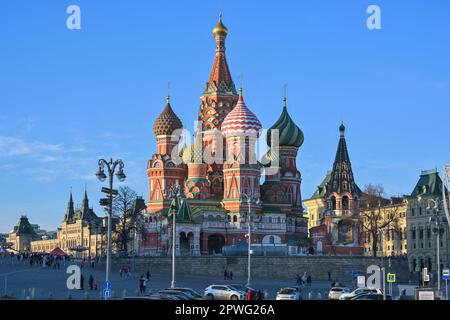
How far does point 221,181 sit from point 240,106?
9.93 meters

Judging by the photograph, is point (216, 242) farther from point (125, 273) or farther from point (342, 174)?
point (125, 273)

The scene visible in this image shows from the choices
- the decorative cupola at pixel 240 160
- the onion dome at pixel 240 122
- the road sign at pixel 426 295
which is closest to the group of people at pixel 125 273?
the decorative cupola at pixel 240 160

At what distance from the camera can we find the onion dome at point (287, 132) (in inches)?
4456

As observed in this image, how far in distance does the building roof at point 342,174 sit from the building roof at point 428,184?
9.80 meters

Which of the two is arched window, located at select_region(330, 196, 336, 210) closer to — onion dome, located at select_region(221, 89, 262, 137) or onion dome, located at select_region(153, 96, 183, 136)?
onion dome, located at select_region(221, 89, 262, 137)

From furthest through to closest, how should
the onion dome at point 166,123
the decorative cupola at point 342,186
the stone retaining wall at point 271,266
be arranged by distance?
the onion dome at point 166,123 → the decorative cupola at point 342,186 → the stone retaining wall at point 271,266

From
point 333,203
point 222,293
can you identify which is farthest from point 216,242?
point 222,293

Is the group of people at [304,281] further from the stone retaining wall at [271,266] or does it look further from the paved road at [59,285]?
the stone retaining wall at [271,266]

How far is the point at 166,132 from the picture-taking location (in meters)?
111

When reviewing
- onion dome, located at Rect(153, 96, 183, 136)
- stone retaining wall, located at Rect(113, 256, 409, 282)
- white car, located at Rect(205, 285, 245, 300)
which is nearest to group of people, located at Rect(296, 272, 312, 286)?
stone retaining wall, located at Rect(113, 256, 409, 282)

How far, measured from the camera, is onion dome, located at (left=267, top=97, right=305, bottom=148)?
371 ft

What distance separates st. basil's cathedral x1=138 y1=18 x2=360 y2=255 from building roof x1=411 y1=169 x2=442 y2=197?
1065 centimetres
